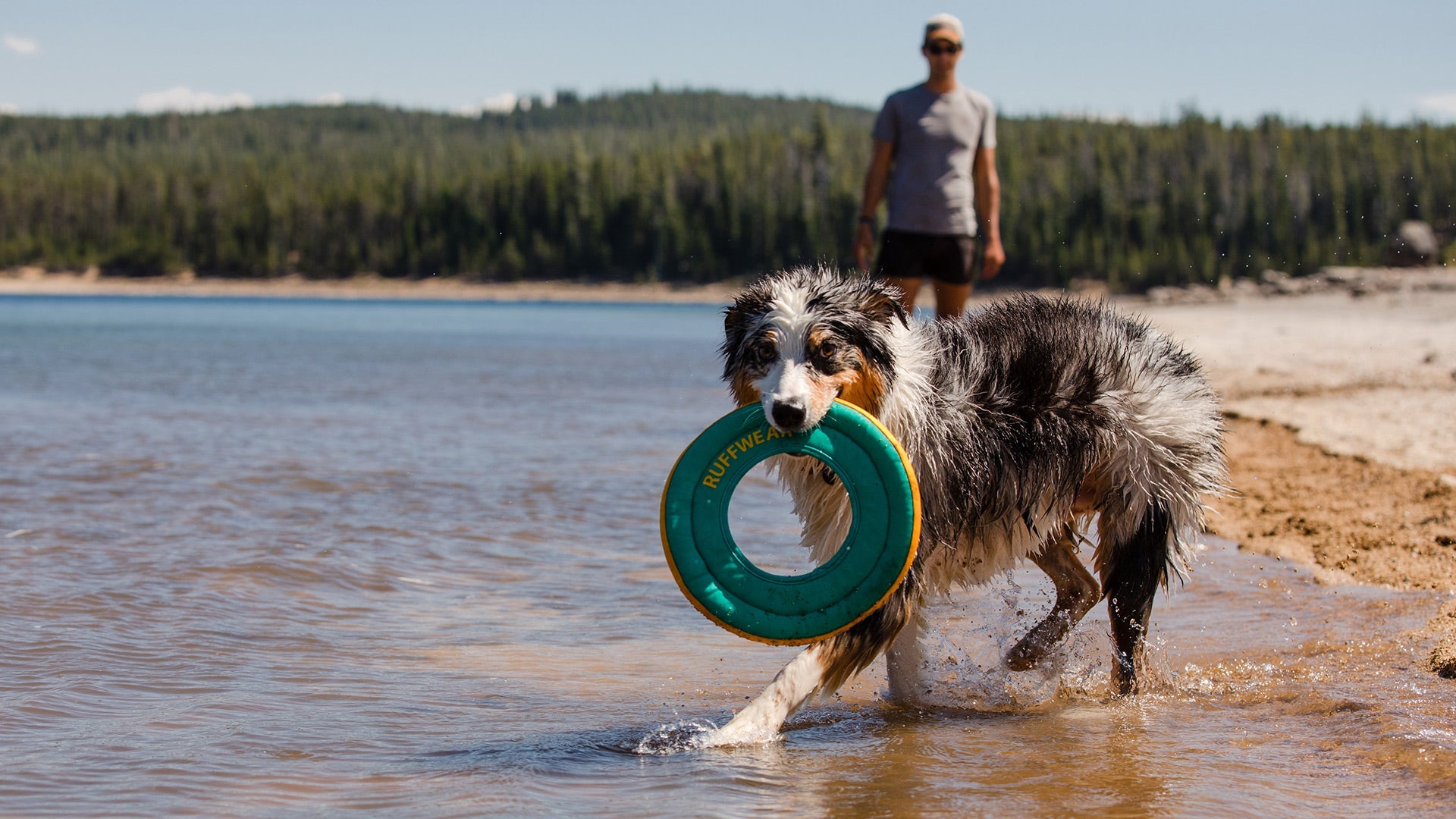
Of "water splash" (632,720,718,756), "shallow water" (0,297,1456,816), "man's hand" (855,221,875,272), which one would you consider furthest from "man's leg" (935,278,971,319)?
"water splash" (632,720,718,756)

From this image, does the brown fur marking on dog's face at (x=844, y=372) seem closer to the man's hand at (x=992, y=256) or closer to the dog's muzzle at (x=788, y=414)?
the dog's muzzle at (x=788, y=414)

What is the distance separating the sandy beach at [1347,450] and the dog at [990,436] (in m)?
0.55

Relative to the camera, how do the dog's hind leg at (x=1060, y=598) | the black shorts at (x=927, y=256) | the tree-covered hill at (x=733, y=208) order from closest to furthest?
the dog's hind leg at (x=1060, y=598) < the black shorts at (x=927, y=256) < the tree-covered hill at (x=733, y=208)

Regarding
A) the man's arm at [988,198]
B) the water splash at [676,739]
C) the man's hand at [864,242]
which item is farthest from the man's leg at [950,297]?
the water splash at [676,739]

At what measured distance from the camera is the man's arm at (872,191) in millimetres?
7797

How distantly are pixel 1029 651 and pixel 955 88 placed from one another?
3694mm

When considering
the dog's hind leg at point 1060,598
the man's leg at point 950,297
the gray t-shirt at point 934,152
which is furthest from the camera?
the man's leg at point 950,297

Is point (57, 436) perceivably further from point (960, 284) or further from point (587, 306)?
point (587, 306)

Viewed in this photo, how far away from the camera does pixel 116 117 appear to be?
198 meters

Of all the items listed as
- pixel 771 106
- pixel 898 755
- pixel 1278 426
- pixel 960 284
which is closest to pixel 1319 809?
pixel 898 755

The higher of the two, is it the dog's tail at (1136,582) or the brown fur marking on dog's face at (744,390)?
the brown fur marking on dog's face at (744,390)

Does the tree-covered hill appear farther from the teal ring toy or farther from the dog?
the teal ring toy

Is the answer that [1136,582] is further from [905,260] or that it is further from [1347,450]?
[1347,450]

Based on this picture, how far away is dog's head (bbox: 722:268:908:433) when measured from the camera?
4.15m
